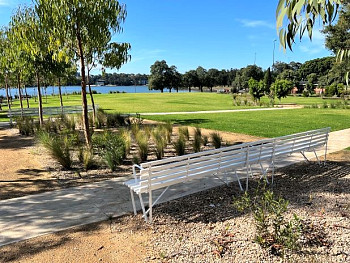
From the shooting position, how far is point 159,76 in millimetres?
100312

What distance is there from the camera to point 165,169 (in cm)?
491

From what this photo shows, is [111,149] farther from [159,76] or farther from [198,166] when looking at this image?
[159,76]

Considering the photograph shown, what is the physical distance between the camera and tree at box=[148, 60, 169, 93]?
3964 inches

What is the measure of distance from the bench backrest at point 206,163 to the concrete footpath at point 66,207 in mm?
607

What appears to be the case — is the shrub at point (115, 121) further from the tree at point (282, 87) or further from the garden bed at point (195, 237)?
the tree at point (282, 87)

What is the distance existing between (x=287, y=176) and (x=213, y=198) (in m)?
2.36

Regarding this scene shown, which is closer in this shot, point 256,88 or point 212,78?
point 256,88

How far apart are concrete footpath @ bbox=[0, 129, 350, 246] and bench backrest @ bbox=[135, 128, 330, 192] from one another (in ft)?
1.99

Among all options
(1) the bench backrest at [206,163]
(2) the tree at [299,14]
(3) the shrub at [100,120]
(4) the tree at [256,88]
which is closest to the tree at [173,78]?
(4) the tree at [256,88]

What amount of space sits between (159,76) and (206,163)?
97.2m

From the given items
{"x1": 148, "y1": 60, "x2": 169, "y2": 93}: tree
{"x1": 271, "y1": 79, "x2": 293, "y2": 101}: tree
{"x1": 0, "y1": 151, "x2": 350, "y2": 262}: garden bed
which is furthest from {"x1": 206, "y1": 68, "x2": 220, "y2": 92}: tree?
{"x1": 0, "y1": 151, "x2": 350, "y2": 262}: garden bed

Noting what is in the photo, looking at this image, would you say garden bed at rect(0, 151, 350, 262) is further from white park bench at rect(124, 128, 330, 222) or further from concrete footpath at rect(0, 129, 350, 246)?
white park bench at rect(124, 128, 330, 222)

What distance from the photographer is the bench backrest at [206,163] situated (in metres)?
4.57

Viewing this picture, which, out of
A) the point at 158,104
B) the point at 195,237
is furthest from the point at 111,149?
the point at 158,104
